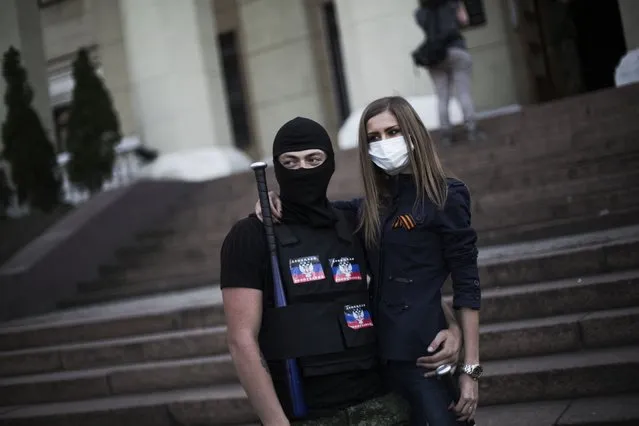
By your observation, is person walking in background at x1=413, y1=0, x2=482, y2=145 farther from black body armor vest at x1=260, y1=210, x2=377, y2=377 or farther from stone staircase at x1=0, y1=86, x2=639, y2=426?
black body armor vest at x1=260, y1=210, x2=377, y2=377

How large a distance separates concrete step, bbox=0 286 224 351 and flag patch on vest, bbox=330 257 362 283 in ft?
11.5

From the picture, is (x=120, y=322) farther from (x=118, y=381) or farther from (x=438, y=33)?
(x=438, y=33)

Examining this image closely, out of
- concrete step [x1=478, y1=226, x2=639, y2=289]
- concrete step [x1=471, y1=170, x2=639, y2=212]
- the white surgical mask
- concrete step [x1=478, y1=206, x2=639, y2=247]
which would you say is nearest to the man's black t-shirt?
the white surgical mask

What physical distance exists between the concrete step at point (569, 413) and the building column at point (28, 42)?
10.1m

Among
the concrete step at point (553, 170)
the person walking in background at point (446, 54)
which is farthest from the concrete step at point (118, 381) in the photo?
the person walking in background at point (446, 54)

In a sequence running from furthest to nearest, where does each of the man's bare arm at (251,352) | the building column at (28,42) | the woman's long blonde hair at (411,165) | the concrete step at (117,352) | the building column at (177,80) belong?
the building column at (28,42), the building column at (177,80), the concrete step at (117,352), the woman's long blonde hair at (411,165), the man's bare arm at (251,352)

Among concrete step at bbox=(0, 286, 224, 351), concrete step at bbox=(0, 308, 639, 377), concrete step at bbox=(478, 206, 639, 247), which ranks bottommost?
concrete step at bbox=(0, 308, 639, 377)

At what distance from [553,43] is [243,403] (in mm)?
9748

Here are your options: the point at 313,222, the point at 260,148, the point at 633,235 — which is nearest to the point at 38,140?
the point at 260,148

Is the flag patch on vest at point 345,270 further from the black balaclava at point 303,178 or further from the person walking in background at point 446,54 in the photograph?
the person walking in background at point 446,54

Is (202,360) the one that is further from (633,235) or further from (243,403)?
(633,235)

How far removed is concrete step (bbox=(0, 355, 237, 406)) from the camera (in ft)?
17.1

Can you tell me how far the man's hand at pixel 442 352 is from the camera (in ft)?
7.64

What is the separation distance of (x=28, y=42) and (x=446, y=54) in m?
7.70
